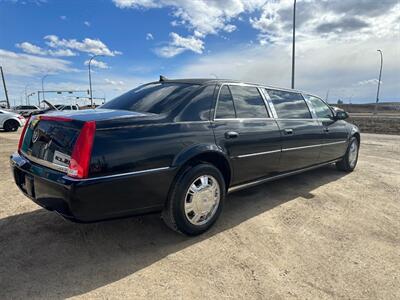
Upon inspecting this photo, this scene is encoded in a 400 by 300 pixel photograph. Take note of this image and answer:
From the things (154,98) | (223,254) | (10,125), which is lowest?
(223,254)

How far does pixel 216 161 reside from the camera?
3.44 m

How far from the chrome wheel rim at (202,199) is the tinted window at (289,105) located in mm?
1613

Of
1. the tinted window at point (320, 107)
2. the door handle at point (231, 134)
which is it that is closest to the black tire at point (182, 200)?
the door handle at point (231, 134)

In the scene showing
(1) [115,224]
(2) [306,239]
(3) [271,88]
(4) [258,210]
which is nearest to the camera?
(2) [306,239]

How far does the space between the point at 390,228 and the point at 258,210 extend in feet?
4.87

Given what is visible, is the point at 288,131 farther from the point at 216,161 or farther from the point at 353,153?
the point at 353,153

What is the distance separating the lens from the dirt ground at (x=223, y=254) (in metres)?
2.40

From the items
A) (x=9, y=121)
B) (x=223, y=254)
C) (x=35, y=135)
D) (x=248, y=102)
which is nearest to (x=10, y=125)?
(x=9, y=121)

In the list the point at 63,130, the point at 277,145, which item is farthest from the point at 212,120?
the point at 63,130

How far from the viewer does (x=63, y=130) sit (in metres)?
2.71

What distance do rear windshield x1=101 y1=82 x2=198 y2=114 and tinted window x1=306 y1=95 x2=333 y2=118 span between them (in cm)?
263

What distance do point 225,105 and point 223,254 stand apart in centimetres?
162

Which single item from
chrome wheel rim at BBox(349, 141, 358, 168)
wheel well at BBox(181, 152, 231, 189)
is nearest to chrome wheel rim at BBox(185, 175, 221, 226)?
wheel well at BBox(181, 152, 231, 189)

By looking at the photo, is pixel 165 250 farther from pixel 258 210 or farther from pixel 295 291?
pixel 258 210
